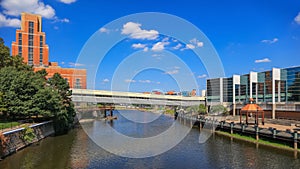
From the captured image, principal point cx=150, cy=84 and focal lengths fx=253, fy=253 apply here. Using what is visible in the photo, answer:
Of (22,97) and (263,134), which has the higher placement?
(22,97)

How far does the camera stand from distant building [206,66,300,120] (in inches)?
1813

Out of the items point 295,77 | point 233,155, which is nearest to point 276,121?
point 295,77

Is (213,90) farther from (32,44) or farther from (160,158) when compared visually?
(32,44)

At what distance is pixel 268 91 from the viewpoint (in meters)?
51.8

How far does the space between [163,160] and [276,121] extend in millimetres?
27329

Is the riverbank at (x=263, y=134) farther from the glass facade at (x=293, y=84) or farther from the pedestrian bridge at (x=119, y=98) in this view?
the pedestrian bridge at (x=119, y=98)

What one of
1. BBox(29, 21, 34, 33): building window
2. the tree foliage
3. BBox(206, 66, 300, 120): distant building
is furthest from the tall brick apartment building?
the tree foliage

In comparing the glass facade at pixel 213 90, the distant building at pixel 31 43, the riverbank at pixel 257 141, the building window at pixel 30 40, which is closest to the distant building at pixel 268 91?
the glass facade at pixel 213 90

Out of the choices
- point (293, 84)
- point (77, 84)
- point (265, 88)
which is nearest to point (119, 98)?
point (77, 84)

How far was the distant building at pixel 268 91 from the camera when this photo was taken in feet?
151

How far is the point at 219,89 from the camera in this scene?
69.0 m

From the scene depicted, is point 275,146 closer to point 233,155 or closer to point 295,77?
point 233,155

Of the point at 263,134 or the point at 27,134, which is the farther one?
the point at 263,134

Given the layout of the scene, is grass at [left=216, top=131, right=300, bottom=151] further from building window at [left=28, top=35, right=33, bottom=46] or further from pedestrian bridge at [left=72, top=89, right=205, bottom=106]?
building window at [left=28, top=35, right=33, bottom=46]
